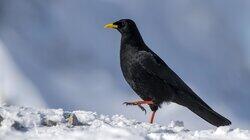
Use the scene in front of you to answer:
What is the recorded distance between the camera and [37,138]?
7.70m

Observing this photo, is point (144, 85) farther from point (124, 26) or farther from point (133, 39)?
point (124, 26)

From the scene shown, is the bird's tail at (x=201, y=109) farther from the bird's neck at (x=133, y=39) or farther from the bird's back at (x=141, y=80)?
the bird's neck at (x=133, y=39)

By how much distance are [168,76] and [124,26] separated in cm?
166

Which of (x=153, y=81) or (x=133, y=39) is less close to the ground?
(x=133, y=39)

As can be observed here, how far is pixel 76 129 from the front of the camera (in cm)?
820

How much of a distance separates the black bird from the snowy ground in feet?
10.8

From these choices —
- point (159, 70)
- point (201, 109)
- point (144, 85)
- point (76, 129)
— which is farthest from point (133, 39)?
point (76, 129)

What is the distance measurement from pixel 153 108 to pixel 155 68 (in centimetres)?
105

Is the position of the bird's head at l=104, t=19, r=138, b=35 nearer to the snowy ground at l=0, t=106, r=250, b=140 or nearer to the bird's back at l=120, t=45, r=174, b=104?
the bird's back at l=120, t=45, r=174, b=104

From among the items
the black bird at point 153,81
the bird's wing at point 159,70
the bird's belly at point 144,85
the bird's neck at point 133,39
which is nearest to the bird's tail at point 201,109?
the black bird at point 153,81

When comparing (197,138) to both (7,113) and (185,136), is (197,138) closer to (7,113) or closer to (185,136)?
(185,136)

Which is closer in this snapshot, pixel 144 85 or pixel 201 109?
pixel 144 85

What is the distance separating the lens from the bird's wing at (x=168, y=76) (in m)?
13.2

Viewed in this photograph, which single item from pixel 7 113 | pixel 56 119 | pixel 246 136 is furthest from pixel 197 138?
pixel 7 113
